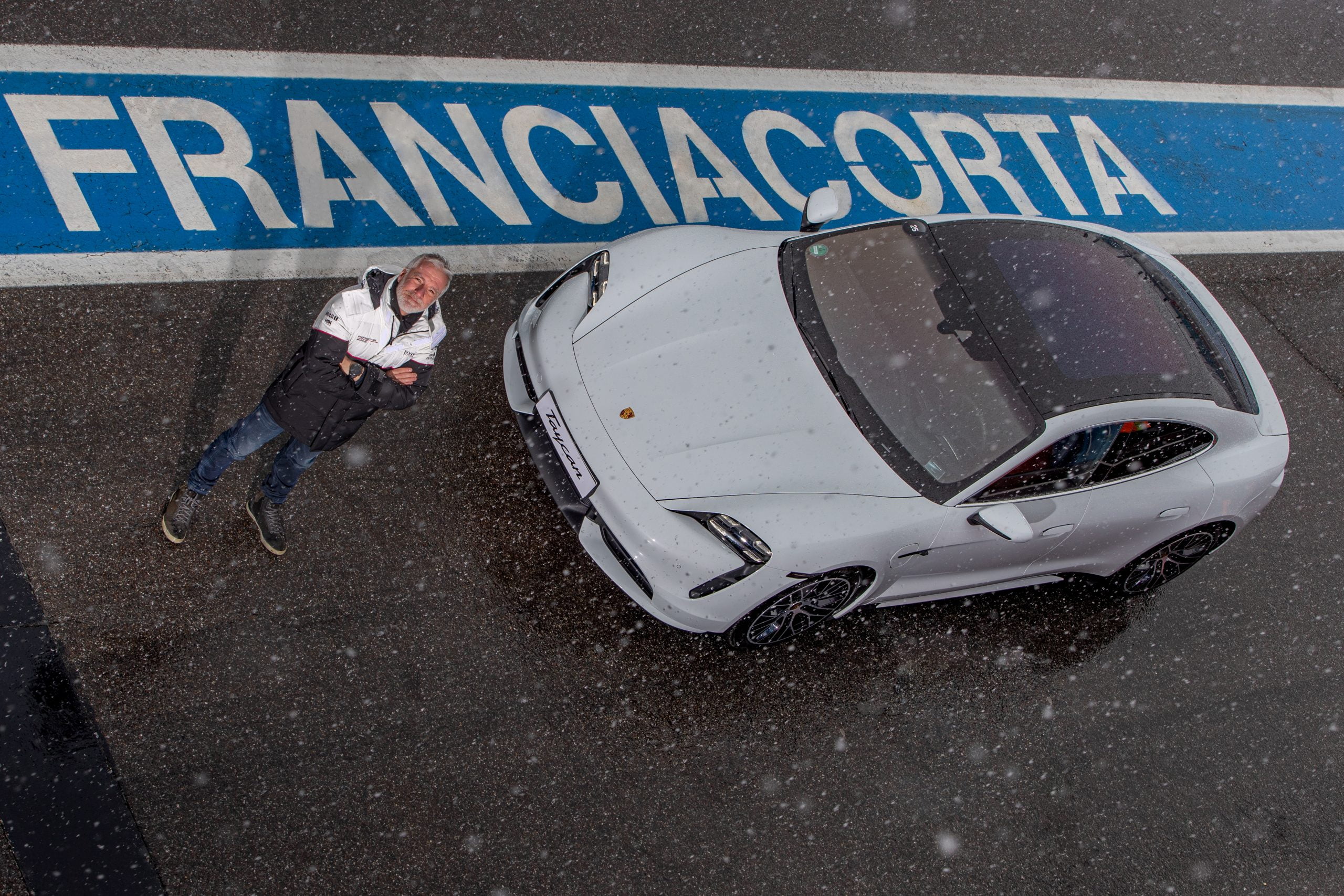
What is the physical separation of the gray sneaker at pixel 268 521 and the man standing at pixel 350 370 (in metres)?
0.30

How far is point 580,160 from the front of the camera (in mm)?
6066

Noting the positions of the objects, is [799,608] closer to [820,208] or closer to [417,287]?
[820,208]

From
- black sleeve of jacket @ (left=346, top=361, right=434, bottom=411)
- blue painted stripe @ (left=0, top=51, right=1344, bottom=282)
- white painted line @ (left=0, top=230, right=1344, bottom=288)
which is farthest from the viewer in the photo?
blue painted stripe @ (left=0, top=51, right=1344, bottom=282)

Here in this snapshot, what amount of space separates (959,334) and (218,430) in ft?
12.3

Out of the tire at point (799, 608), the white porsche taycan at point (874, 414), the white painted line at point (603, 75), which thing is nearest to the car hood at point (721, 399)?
the white porsche taycan at point (874, 414)

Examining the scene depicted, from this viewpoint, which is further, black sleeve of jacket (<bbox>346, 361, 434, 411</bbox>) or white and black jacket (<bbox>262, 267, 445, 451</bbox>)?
black sleeve of jacket (<bbox>346, 361, 434, 411</bbox>)

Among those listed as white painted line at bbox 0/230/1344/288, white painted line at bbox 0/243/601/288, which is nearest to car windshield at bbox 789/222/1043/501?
white painted line at bbox 0/243/601/288

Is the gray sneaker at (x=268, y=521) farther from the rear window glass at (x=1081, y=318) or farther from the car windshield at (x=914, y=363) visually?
the rear window glass at (x=1081, y=318)

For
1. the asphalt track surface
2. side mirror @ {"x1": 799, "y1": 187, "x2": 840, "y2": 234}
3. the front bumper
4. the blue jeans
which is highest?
side mirror @ {"x1": 799, "y1": 187, "x2": 840, "y2": 234}

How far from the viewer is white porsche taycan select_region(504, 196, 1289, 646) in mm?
4172

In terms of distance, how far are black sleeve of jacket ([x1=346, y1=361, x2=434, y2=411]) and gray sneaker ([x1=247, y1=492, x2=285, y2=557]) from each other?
1.00 meters

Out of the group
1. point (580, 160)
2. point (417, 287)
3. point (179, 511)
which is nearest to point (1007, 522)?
point (417, 287)

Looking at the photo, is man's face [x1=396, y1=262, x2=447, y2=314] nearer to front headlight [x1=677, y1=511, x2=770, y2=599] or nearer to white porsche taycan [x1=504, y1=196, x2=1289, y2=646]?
white porsche taycan [x1=504, y1=196, x2=1289, y2=646]

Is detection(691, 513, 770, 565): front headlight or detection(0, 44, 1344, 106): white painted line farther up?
detection(0, 44, 1344, 106): white painted line
